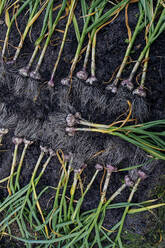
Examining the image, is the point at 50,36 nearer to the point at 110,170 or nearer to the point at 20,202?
the point at 110,170

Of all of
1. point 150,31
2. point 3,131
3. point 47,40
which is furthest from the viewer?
point 3,131

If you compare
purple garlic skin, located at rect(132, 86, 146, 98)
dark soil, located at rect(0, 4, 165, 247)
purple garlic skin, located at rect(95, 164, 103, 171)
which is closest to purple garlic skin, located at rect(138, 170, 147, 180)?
dark soil, located at rect(0, 4, 165, 247)

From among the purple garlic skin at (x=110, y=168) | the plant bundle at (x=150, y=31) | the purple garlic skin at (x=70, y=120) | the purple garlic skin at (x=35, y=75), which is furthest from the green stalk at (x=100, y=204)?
the purple garlic skin at (x=35, y=75)

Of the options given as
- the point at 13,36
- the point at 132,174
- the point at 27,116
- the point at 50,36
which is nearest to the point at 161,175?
the point at 132,174

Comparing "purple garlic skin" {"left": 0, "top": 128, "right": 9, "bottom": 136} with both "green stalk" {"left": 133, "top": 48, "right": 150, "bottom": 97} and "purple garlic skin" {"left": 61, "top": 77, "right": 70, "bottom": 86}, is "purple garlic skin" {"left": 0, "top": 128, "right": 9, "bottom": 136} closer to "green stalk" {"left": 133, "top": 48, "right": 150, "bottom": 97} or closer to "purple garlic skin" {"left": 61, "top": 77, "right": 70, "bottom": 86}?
"purple garlic skin" {"left": 61, "top": 77, "right": 70, "bottom": 86}

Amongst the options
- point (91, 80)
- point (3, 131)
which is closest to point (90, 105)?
point (91, 80)

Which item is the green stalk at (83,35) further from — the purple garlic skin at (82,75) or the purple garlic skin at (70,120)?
the purple garlic skin at (70,120)

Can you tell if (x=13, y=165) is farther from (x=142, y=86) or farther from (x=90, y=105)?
(x=142, y=86)

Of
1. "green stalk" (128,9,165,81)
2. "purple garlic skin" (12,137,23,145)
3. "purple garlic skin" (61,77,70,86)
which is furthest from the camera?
"purple garlic skin" (12,137,23,145)
